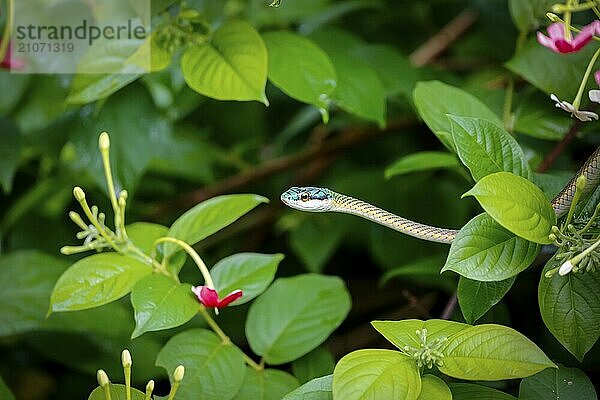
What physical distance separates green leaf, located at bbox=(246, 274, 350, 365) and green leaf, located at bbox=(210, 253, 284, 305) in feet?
0.29

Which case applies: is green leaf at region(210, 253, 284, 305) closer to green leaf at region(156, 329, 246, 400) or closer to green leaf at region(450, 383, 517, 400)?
green leaf at region(156, 329, 246, 400)

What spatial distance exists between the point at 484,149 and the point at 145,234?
454mm

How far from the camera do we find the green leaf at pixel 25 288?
1.09 m

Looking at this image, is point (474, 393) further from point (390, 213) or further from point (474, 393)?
point (390, 213)

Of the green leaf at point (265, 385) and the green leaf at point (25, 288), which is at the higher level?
the green leaf at point (265, 385)

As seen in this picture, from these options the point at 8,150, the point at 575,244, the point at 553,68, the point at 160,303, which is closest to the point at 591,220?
the point at 575,244

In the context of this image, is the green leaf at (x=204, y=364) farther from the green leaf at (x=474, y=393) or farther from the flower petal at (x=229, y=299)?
the green leaf at (x=474, y=393)

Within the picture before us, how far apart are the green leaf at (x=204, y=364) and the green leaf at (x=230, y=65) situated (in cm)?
31

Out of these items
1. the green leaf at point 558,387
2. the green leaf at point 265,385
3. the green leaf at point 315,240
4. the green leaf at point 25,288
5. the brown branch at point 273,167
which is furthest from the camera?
the brown branch at point 273,167

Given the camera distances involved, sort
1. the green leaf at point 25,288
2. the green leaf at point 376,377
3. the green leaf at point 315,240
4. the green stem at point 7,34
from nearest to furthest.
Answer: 1. the green leaf at point 376,377
2. the green leaf at point 25,288
3. the green stem at point 7,34
4. the green leaf at point 315,240

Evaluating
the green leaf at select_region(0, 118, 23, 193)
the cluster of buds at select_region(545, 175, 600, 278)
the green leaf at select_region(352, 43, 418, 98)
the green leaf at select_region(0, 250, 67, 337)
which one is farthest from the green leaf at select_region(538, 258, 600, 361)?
the green leaf at select_region(0, 118, 23, 193)

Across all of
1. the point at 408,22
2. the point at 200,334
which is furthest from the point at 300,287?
the point at 408,22

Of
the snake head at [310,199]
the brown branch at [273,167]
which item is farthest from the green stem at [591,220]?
the brown branch at [273,167]

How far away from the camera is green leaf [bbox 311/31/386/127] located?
1107 millimetres
